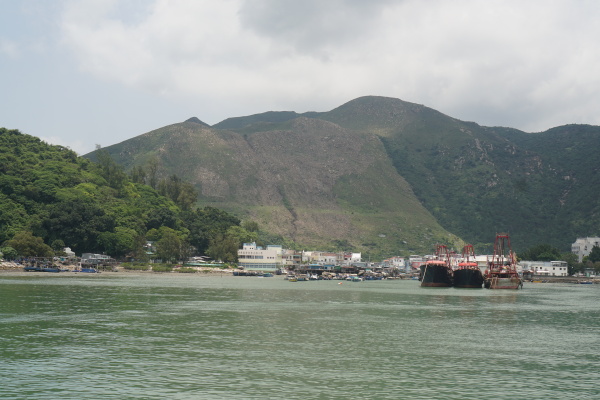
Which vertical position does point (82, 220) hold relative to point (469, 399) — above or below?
above

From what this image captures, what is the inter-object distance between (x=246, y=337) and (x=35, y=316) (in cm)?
2385

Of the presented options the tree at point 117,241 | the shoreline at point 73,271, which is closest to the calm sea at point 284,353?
the shoreline at point 73,271

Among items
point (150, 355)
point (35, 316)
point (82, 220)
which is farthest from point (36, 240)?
point (150, 355)

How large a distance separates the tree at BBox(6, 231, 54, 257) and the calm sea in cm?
9470

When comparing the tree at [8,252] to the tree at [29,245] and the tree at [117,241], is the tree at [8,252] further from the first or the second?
the tree at [117,241]

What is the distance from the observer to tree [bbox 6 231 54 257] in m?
161

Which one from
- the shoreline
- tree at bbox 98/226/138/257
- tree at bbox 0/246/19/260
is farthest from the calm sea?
tree at bbox 98/226/138/257

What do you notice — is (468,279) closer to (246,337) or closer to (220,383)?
(246,337)

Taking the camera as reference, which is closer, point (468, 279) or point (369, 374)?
point (369, 374)

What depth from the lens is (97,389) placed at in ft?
102

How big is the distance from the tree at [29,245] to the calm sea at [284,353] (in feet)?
311

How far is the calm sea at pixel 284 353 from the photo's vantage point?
31984mm

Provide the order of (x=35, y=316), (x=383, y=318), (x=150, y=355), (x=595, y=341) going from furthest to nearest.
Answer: (x=383, y=318) → (x=35, y=316) → (x=595, y=341) → (x=150, y=355)

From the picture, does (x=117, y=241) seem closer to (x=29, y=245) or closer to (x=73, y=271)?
(x=73, y=271)
